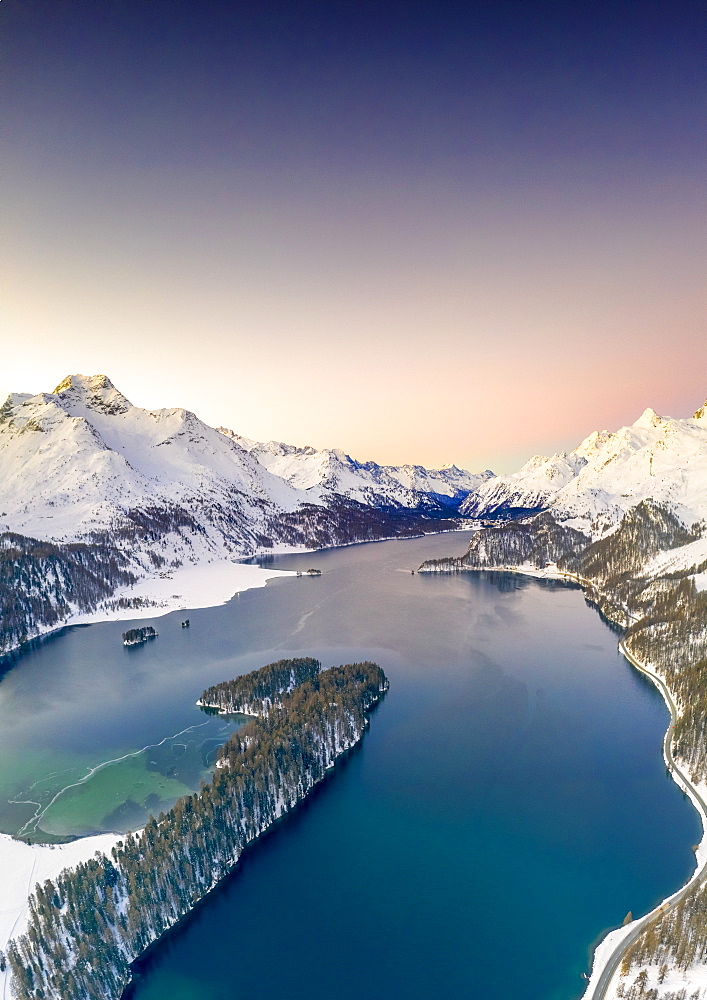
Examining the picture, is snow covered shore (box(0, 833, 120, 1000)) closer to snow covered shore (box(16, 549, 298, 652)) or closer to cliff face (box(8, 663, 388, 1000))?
cliff face (box(8, 663, 388, 1000))

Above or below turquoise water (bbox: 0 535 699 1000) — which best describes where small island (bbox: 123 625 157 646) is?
above

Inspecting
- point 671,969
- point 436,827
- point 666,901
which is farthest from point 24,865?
point 666,901

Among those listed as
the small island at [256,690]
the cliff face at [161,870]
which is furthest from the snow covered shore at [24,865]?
the small island at [256,690]

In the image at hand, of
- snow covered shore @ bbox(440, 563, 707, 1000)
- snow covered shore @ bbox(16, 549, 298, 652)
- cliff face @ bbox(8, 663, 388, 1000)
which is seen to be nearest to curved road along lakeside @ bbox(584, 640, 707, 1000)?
snow covered shore @ bbox(440, 563, 707, 1000)

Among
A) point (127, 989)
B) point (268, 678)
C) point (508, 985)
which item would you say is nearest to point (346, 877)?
point (508, 985)

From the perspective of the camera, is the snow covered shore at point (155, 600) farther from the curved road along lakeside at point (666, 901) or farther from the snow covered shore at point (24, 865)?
the curved road along lakeside at point (666, 901)

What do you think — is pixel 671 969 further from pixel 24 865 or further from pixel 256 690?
pixel 256 690
